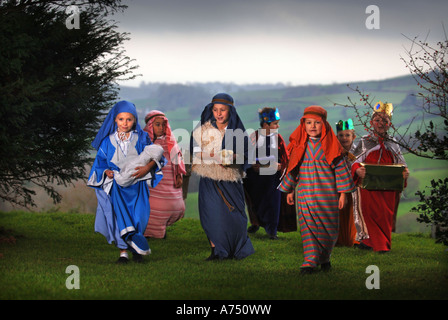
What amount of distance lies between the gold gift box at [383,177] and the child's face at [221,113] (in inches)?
91.3

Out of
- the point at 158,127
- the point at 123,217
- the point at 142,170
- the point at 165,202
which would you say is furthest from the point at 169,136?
the point at 123,217

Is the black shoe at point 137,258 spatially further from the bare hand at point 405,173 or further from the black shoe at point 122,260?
the bare hand at point 405,173

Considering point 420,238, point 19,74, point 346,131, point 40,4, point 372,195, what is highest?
point 40,4

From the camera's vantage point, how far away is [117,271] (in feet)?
30.1

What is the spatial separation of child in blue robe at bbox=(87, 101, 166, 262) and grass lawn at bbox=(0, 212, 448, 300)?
1.34ft

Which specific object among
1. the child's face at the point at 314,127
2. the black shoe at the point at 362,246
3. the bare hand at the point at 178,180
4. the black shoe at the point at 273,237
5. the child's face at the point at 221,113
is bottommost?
the black shoe at the point at 273,237

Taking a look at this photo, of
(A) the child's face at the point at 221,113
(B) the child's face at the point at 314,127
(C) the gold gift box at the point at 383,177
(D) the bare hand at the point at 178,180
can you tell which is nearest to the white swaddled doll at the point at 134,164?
(A) the child's face at the point at 221,113

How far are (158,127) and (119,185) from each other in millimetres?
2801

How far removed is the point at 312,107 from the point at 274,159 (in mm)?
4015

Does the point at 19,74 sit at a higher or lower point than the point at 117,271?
higher

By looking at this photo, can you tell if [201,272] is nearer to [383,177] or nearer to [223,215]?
[223,215]

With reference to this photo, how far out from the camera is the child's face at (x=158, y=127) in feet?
40.7

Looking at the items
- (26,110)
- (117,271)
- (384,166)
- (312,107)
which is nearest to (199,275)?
(117,271)

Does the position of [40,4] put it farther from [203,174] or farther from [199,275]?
[199,275]
